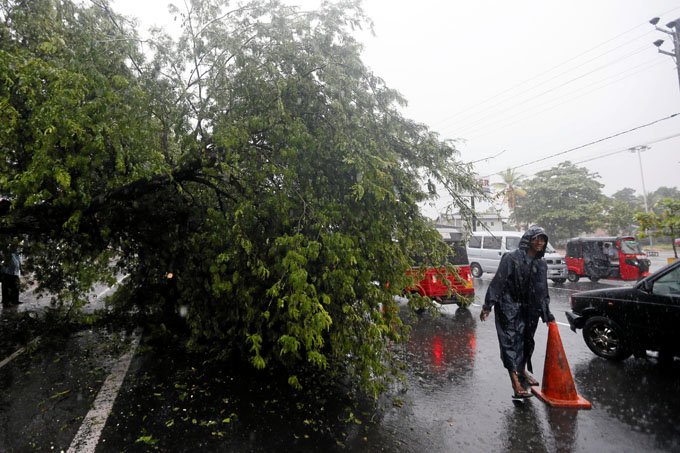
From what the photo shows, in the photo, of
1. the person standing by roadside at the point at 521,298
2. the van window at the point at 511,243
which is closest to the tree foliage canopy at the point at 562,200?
the van window at the point at 511,243

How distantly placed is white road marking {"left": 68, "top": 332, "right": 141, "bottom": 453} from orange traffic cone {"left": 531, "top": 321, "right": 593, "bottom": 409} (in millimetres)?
4651

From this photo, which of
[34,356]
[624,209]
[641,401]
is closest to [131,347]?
[34,356]

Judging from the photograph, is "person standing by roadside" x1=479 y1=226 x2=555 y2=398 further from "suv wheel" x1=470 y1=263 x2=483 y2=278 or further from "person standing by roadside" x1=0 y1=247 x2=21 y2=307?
"suv wheel" x1=470 y1=263 x2=483 y2=278

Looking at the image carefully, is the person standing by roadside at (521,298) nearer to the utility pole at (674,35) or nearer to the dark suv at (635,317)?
the dark suv at (635,317)

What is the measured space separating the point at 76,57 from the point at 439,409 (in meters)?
5.83

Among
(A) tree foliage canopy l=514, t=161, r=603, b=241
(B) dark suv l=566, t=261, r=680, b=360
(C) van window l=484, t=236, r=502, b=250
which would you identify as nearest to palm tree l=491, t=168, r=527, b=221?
(A) tree foliage canopy l=514, t=161, r=603, b=241

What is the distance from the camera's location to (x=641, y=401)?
170 inches

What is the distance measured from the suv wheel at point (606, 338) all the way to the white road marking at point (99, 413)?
6516mm

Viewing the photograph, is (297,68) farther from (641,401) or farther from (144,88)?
(641,401)

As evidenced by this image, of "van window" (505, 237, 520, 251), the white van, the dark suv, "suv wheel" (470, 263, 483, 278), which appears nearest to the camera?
the dark suv

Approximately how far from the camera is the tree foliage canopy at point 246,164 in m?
3.87

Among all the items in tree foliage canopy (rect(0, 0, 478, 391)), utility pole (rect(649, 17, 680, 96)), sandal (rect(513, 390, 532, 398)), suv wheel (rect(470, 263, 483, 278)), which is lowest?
sandal (rect(513, 390, 532, 398))

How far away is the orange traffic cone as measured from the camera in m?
4.28

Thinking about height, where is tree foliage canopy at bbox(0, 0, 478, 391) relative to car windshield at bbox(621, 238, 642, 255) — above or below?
above
